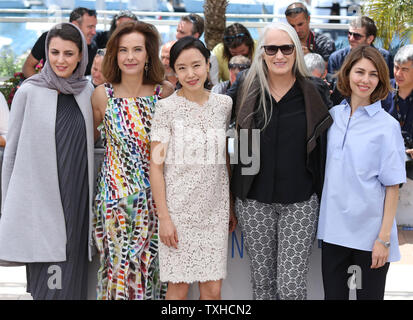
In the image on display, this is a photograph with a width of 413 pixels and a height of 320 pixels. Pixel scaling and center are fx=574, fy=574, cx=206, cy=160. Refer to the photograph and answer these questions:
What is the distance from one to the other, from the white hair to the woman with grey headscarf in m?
0.95

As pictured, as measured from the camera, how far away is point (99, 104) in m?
3.38

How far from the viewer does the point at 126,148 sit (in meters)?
3.25

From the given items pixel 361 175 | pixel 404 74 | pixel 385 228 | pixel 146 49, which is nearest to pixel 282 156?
pixel 361 175

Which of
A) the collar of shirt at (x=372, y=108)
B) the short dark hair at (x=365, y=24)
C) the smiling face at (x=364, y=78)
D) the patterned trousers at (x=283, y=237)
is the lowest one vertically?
the patterned trousers at (x=283, y=237)

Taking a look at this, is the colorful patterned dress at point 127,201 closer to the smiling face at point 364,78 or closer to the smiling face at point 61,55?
the smiling face at point 61,55

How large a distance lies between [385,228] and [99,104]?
1.76m

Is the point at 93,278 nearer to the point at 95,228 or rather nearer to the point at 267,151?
the point at 95,228

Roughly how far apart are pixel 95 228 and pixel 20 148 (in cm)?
63

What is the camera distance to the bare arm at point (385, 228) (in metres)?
3.04

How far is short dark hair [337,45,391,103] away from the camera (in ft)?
10.2

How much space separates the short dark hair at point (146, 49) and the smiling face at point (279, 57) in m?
0.67

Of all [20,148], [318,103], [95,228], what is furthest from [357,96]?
[20,148]

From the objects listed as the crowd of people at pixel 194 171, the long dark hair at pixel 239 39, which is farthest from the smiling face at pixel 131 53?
the long dark hair at pixel 239 39

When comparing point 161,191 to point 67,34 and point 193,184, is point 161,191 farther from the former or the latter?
point 67,34
